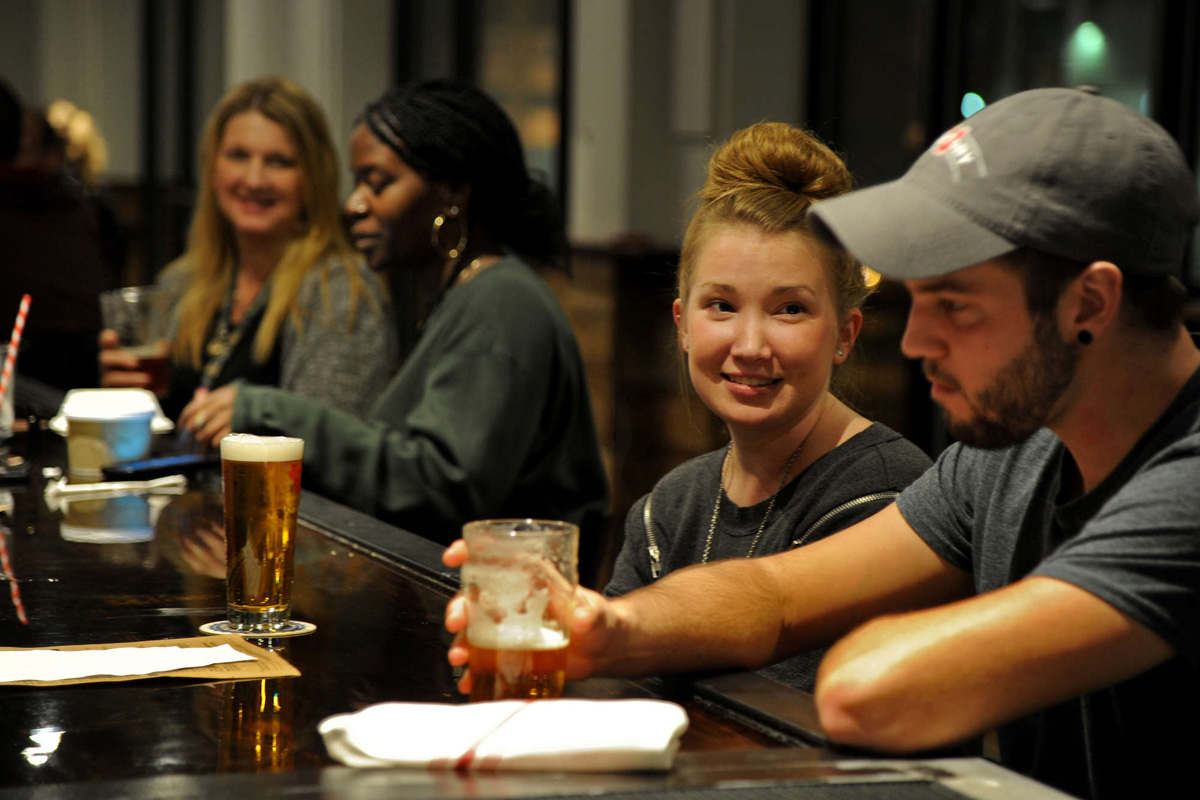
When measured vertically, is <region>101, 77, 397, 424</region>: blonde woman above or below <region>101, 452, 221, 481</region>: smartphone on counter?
above

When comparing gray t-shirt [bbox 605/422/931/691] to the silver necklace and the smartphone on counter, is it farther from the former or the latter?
the smartphone on counter

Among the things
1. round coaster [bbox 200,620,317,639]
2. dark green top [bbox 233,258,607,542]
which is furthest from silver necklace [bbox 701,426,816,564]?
dark green top [bbox 233,258,607,542]

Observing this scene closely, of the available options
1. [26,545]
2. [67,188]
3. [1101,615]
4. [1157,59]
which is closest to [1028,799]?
[1101,615]

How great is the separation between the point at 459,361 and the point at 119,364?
772 millimetres

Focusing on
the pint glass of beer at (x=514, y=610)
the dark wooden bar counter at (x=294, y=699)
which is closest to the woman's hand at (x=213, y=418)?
the dark wooden bar counter at (x=294, y=699)

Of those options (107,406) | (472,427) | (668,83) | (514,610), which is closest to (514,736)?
(514,610)

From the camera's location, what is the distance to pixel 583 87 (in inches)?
230

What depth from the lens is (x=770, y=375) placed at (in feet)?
5.57

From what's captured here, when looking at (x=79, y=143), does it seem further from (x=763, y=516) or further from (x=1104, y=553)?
(x=1104, y=553)

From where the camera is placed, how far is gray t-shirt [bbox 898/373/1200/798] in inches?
41.3

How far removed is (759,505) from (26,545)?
36.0 inches

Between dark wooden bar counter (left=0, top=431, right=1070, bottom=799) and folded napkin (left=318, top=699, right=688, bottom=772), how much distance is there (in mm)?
13

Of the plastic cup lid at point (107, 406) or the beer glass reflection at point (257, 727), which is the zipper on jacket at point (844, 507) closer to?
the beer glass reflection at point (257, 727)

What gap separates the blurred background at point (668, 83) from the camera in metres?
4.00
